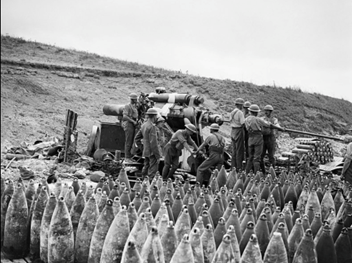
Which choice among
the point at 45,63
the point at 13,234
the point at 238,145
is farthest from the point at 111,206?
the point at 45,63

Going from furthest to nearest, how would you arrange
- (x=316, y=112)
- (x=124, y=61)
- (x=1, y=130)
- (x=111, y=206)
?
1. (x=124, y=61)
2. (x=316, y=112)
3. (x=111, y=206)
4. (x=1, y=130)

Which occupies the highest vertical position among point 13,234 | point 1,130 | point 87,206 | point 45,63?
point 45,63

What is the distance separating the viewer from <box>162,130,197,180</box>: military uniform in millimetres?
9297

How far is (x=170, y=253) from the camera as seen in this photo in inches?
146

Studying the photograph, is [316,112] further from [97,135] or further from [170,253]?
[170,253]

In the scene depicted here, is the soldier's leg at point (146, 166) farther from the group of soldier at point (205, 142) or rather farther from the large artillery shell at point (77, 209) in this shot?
the large artillery shell at point (77, 209)

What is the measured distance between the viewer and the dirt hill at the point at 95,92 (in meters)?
17.3

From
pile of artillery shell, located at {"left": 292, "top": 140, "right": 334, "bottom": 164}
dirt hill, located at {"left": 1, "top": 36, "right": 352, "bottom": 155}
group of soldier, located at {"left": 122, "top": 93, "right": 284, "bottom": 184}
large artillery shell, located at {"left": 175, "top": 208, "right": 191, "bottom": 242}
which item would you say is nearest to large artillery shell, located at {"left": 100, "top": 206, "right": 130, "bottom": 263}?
large artillery shell, located at {"left": 175, "top": 208, "right": 191, "bottom": 242}

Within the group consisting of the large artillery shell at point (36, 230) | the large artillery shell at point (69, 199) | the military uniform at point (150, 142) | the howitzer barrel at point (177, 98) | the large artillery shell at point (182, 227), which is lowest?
the large artillery shell at point (36, 230)

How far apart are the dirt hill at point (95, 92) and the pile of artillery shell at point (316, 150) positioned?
23.4 ft

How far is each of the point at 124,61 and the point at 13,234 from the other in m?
24.5

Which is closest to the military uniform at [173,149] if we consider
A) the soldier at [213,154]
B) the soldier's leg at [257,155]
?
the soldier at [213,154]

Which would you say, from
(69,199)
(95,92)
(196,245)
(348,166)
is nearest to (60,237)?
(69,199)

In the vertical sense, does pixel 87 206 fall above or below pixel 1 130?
below
